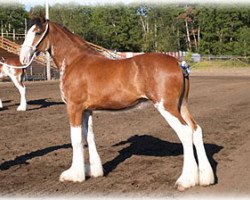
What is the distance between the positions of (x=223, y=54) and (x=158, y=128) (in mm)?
66836

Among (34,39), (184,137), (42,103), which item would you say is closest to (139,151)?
(184,137)

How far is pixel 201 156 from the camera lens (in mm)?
7230

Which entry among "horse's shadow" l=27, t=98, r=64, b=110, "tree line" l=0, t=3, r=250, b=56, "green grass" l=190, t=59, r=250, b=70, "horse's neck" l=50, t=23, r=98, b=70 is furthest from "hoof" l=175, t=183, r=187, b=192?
"tree line" l=0, t=3, r=250, b=56

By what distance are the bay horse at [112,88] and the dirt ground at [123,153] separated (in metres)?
0.36

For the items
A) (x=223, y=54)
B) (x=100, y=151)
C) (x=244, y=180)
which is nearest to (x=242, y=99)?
A: (x=100, y=151)

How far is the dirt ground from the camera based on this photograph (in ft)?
23.0

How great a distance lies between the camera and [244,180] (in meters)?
7.41

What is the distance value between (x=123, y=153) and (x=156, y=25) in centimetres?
7727

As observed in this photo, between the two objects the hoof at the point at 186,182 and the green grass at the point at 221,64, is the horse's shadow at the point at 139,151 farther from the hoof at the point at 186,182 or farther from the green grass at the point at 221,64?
the green grass at the point at 221,64

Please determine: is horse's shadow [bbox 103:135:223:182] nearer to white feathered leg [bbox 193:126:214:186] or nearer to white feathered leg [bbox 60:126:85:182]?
white feathered leg [bbox 60:126:85:182]

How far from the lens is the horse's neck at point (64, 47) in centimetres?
775

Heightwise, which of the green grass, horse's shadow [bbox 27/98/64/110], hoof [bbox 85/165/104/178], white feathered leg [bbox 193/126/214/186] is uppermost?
white feathered leg [bbox 193/126/214/186]

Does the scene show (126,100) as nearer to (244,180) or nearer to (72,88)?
(72,88)

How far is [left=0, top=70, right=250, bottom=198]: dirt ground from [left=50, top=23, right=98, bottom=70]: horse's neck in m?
1.18
